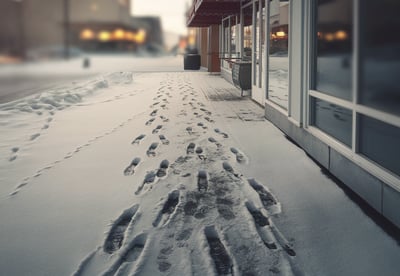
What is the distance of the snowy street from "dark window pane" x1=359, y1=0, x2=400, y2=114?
0.89 meters

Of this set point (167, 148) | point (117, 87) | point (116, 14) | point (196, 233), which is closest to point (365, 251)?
point (196, 233)

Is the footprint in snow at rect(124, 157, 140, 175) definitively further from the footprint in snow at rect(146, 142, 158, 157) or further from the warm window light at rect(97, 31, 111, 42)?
the warm window light at rect(97, 31, 111, 42)

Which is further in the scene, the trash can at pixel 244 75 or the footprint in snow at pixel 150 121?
the trash can at pixel 244 75

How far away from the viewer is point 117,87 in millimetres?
15109

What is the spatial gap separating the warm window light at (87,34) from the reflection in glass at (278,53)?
5799 cm

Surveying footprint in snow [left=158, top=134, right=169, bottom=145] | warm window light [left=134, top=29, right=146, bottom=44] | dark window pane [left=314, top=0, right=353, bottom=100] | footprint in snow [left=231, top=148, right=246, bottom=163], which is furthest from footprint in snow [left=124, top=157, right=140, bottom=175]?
warm window light [left=134, top=29, right=146, bottom=44]

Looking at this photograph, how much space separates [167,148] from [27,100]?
5924 mm

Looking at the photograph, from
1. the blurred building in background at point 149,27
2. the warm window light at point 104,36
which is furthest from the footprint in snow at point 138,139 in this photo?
the blurred building in background at point 149,27

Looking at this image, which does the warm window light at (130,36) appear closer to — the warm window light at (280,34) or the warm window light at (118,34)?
the warm window light at (118,34)

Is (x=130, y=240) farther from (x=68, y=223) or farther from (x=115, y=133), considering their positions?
(x=115, y=133)

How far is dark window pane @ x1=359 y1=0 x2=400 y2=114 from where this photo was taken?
154 inches

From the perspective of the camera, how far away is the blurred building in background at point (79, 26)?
45.6 metres

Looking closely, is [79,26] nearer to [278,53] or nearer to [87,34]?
[87,34]

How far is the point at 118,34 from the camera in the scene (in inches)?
2530
